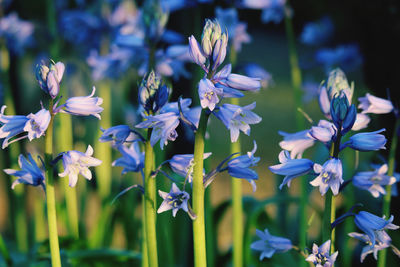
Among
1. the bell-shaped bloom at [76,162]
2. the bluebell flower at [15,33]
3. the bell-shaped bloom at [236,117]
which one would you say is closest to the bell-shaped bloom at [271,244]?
the bell-shaped bloom at [236,117]

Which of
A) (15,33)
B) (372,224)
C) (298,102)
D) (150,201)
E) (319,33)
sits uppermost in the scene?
(15,33)

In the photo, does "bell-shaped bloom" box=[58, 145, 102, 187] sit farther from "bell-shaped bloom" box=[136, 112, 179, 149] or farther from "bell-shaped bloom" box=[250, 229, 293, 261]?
"bell-shaped bloom" box=[250, 229, 293, 261]

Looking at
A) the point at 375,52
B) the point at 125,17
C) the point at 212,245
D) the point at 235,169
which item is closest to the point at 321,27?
the point at 375,52

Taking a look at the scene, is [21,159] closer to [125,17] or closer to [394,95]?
[125,17]

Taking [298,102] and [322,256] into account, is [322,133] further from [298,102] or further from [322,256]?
[298,102]

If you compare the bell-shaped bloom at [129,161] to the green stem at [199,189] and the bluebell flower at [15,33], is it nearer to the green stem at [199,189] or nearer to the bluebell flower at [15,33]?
the green stem at [199,189]

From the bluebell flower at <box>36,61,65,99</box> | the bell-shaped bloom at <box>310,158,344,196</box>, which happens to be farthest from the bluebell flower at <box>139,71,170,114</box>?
the bell-shaped bloom at <box>310,158,344,196</box>

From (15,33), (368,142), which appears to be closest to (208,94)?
(368,142)
